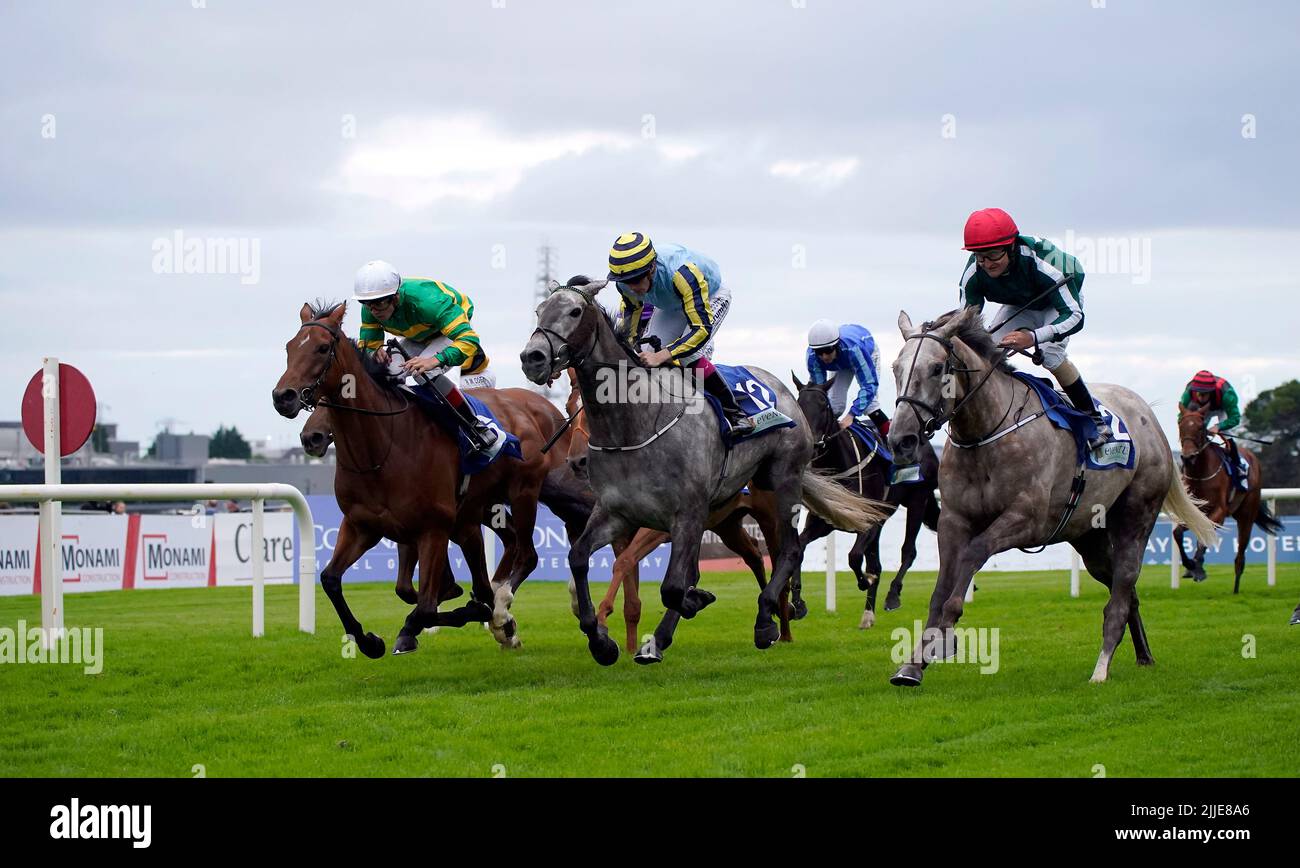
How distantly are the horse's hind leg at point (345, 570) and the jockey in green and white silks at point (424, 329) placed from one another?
3.13 ft

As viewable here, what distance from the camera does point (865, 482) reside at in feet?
40.8

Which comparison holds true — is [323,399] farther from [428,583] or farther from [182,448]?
[182,448]

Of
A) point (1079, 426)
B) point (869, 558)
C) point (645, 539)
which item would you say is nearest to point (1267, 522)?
point (869, 558)

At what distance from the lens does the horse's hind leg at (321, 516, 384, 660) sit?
8500 mm

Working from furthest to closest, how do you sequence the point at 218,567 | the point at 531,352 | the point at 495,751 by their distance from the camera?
the point at 218,567 < the point at 531,352 < the point at 495,751

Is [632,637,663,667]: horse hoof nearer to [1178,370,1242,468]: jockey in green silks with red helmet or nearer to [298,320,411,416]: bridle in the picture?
[298,320,411,416]: bridle

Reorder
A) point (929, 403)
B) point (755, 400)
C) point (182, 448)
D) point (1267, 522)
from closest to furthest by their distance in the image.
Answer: point (929, 403) < point (755, 400) < point (1267, 522) < point (182, 448)

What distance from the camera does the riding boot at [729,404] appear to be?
884 cm

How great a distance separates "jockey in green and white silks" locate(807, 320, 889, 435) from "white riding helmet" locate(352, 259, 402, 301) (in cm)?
414

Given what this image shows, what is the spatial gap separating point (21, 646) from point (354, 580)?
11572 millimetres

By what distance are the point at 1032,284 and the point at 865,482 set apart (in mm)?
4263
